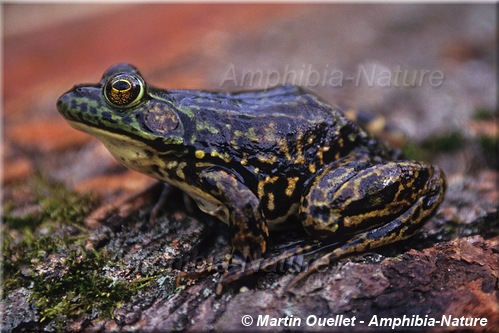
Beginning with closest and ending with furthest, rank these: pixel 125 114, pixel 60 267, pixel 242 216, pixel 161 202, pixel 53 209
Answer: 1. pixel 242 216
2. pixel 125 114
3. pixel 60 267
4. pixel 161 202
5. pixel 53 209

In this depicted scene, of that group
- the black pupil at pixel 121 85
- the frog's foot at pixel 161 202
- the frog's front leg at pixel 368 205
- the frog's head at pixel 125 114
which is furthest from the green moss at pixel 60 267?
the frog's front leg at pixel 368 205

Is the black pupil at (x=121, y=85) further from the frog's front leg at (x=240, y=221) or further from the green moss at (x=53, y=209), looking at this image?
the green moss at (x=53, y=209)

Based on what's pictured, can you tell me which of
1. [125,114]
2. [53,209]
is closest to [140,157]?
[125,114]

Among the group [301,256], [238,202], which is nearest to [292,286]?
[301,256]

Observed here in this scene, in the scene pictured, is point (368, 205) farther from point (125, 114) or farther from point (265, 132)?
point (125, 114)

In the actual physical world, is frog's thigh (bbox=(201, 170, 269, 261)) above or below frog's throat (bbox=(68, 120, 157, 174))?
below

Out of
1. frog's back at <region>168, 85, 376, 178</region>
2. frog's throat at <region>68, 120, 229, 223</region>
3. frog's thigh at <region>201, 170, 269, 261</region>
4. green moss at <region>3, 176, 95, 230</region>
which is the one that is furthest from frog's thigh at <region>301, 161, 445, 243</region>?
green moss at <region>3, 176, 95, 230</region>

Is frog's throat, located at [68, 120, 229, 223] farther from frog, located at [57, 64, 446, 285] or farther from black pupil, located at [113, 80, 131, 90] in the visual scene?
black pupil, located at [113, 80, 131, 90]
